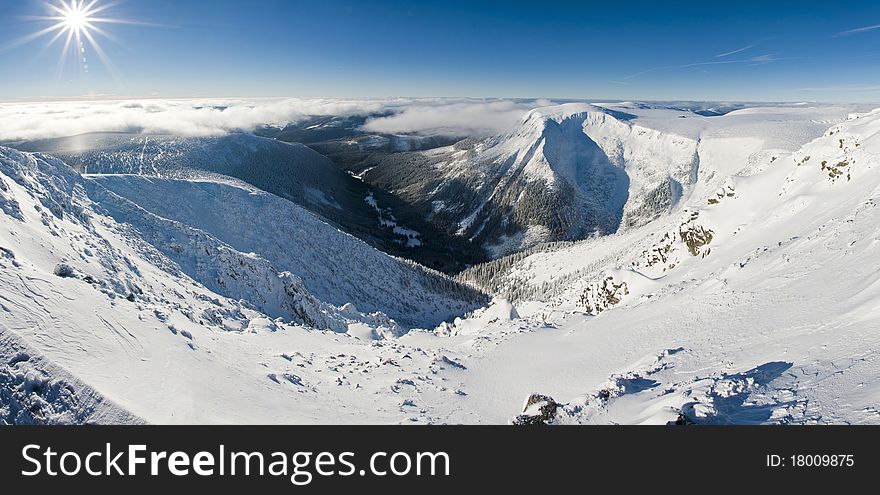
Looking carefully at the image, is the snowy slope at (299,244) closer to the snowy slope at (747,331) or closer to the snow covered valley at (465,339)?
the snow covered valley at (465,339)

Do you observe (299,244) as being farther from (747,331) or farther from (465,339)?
(747,331)

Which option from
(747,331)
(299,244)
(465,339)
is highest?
(747,331)

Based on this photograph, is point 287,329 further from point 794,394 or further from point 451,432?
point 794,394

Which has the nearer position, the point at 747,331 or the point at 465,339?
the point at 747,331

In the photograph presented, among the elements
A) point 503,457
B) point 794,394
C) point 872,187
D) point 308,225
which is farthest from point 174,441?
point 308,225

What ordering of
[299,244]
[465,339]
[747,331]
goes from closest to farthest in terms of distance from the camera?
[747,331] < [465,339] < [299,244]

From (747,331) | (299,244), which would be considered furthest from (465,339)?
(299,244)

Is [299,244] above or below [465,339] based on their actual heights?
above

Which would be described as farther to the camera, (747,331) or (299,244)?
(299,244)

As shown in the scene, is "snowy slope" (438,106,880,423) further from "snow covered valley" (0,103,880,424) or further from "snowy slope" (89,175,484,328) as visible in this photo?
"snowy slope" (89,175,484,328)

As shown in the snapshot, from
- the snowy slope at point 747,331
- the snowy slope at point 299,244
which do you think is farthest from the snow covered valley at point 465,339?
the snowy slope at point 299,244

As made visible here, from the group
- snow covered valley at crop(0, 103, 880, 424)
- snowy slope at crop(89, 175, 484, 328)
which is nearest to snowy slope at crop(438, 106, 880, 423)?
snow covered valley at crop(0, 103, 880, 424)

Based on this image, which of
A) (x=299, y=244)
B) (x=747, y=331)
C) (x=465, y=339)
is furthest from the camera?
(x=299, y=244)
